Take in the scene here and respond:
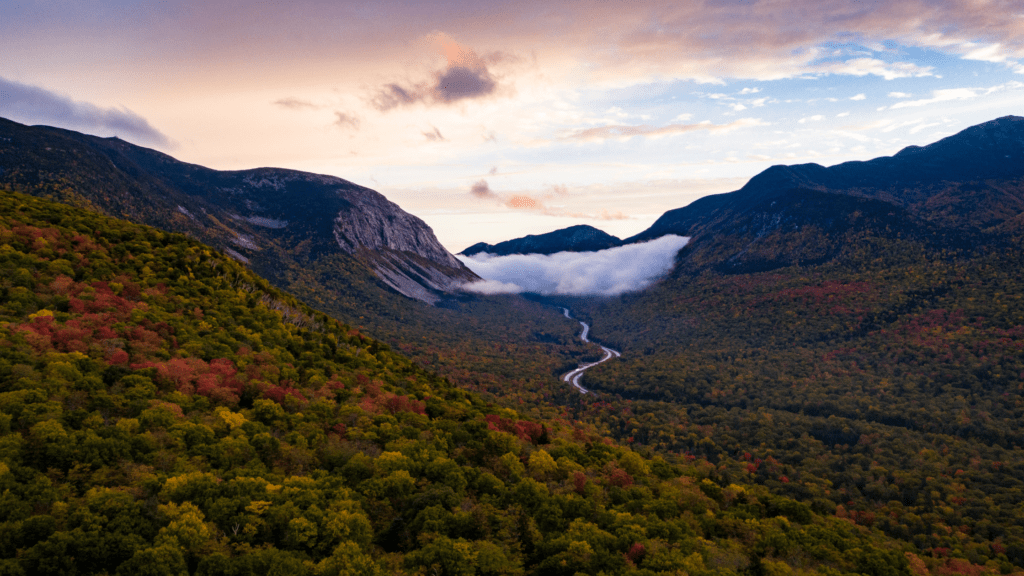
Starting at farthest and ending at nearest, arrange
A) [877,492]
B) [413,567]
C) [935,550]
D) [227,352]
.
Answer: [877,492] < [935,550] < [227,352] < [413,567]

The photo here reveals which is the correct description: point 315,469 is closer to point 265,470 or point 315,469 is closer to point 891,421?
point 265,470

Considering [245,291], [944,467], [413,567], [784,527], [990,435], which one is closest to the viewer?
[413,567]

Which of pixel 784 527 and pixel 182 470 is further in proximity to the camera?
pixel 784 527

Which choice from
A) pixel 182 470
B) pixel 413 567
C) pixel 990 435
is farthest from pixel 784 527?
pixel 990 435

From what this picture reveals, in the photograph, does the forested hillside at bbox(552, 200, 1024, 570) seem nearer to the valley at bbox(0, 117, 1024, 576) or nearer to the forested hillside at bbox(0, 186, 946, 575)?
the valley at bbox(0, 117, 1024, 576)

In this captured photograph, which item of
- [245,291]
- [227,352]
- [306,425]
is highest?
[245,291]

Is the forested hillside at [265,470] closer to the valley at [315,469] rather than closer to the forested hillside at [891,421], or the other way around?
the valley at [315,469]

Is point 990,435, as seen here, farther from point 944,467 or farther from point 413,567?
point 413,567

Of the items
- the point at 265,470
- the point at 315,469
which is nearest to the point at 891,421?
the point at 315,469

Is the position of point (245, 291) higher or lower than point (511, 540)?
higher
